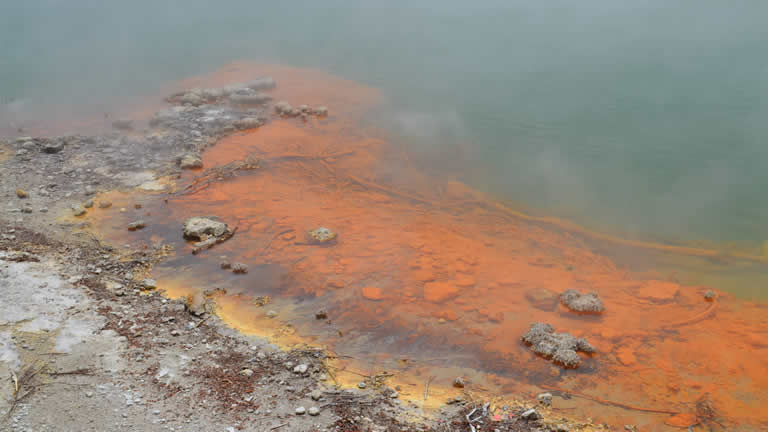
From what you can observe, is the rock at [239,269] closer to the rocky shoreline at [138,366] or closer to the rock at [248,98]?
the rocky shoreline at [138,366]

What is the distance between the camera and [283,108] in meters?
14.0

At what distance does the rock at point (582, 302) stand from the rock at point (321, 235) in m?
4.17

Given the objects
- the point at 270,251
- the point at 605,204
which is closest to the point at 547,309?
the point at 605,204

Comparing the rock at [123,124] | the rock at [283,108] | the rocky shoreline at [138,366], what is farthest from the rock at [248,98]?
A: the rocky shoreline at [138,366]

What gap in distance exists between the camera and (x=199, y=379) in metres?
5.29

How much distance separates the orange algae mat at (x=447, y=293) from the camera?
5930 millimetres

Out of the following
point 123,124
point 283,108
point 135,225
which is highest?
point 283,108

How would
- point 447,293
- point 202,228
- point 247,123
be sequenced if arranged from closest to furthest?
point 447,293 < point 202,228 < point 247,123

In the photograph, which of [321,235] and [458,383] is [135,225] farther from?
[458,383]

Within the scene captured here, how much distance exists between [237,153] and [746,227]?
1155 centimetres

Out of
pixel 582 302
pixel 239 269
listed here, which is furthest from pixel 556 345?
pixel 239 269

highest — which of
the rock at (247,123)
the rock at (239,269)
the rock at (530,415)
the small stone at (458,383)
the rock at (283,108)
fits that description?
the rock at (283,108)

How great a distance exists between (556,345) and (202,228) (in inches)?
252

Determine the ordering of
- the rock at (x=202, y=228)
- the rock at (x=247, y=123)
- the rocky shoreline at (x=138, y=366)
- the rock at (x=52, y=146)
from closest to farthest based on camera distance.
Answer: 1. the rocky shoreline at (x=138, y=366)
2. the rock at (x=202, y=228)
3. the rock at (x=52, y=146)
4. the rock at (x=247, y=123)
